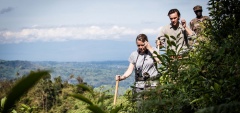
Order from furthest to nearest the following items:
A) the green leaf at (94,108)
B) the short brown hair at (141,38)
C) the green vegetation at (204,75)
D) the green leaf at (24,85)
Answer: the short brown hair at (141,38)
the green vegetation at (204,75)
the green leaf at (94,108)
the green leaf at (24,85)

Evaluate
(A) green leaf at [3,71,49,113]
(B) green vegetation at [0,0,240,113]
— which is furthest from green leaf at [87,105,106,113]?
(B) green vegetation at [0,0,240,113]

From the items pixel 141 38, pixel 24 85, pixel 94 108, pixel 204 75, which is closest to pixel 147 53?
pixel 141 38

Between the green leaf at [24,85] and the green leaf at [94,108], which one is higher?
Answer: the green leaf at [24,85]

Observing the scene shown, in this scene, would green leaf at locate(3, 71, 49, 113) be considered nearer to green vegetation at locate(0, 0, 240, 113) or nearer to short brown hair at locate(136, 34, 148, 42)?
green vegetation at locate(0, 0, 240, 113)

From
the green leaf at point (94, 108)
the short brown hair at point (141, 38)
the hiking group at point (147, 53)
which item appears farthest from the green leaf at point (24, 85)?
the short brown hair at point (141, 38)

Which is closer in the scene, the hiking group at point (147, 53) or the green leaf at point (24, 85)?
the green leaf at point (24, 85)

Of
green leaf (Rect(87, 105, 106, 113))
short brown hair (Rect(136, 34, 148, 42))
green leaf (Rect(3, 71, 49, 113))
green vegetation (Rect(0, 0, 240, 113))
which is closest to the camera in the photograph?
green leaf (Rect(3, 71, 49, 113))

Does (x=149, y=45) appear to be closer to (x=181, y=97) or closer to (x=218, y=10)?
(x=218, y=10)

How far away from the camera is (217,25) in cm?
469

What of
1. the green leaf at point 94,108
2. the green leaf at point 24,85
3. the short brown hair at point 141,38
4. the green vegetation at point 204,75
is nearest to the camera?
the green leaf at point 24,85

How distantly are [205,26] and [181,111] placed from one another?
1759 mm

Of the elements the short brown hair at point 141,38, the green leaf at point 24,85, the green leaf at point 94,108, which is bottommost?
the green leaf at point 94,108

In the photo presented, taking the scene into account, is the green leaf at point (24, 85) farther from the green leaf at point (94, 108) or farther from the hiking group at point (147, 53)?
the hiking group at point (147, 53)

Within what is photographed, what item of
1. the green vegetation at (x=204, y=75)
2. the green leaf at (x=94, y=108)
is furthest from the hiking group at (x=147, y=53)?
Answer: the green leaf at (x=94, y=108)
